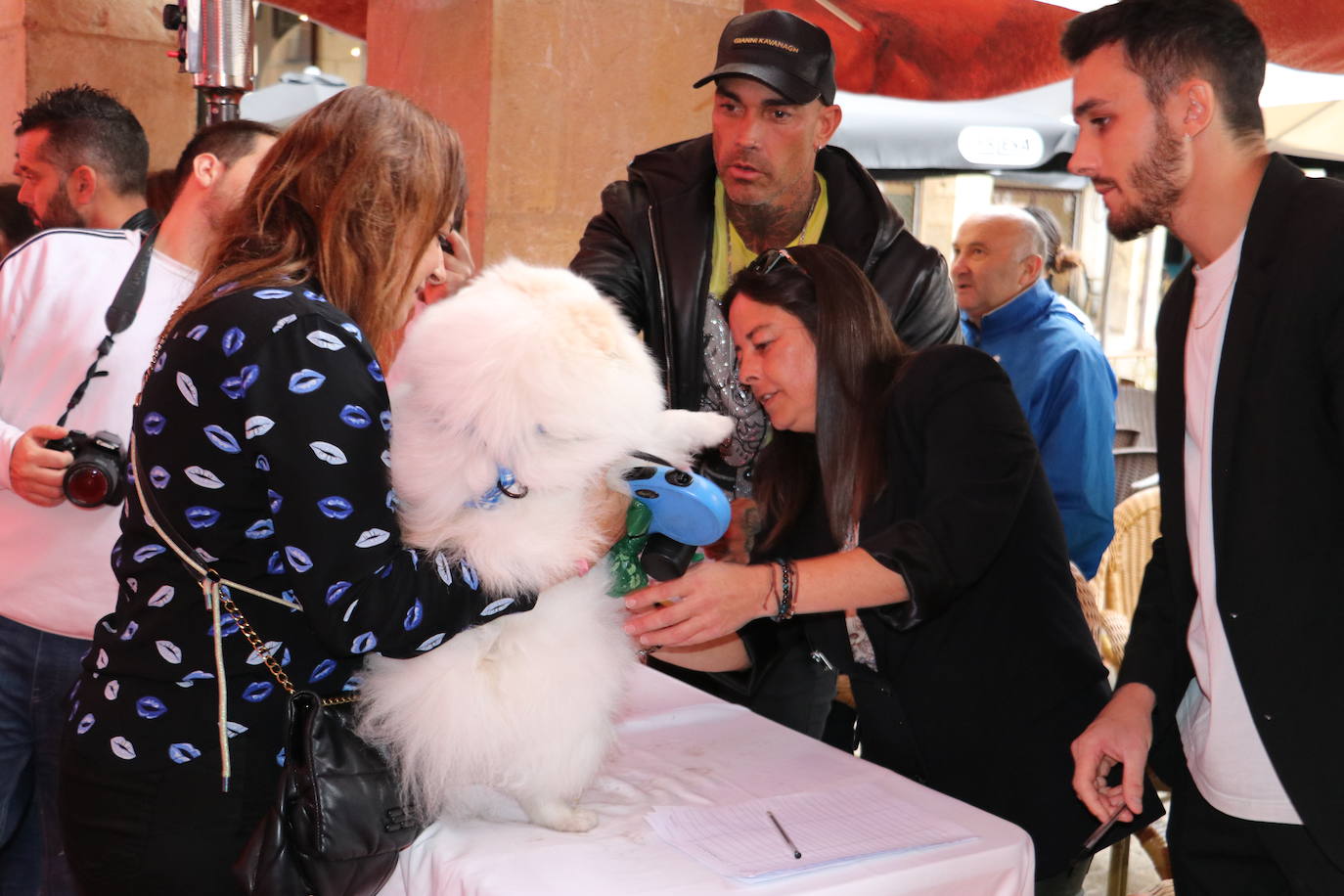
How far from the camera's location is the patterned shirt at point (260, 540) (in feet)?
4.58

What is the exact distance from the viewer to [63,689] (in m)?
2.50

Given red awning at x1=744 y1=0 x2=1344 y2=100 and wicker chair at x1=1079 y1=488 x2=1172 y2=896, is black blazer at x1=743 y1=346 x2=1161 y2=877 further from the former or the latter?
red awning at x1=744 y1=0 x2=1344 y2=100

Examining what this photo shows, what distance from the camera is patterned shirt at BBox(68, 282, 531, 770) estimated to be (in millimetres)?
1397

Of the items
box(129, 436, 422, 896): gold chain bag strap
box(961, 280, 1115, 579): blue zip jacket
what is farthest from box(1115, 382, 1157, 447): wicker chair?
box(129, 436, 422, 896): gold chain bag strap

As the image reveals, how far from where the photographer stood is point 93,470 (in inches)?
90.1

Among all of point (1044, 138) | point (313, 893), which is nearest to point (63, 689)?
point (313, 893)

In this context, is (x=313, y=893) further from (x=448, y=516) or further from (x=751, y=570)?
(x=751, y=570)

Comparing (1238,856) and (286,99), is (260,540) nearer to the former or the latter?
(1238,856)


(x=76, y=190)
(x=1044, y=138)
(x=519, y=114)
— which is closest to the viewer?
(x=76, y=190)

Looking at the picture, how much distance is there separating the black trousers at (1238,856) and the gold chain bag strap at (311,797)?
1.27 meters

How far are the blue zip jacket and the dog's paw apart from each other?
271 centimetres

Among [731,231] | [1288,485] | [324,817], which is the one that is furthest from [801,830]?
[731,231]

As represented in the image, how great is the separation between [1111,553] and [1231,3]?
8.06ft

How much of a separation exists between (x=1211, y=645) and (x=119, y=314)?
2.22 meters
